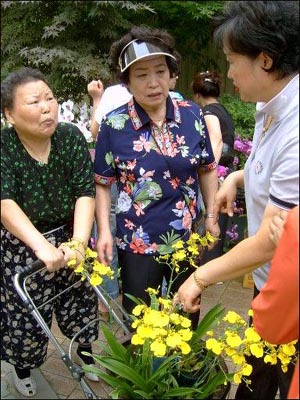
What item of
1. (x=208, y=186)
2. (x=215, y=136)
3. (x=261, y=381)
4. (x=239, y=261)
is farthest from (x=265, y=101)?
(x=215, y=136)

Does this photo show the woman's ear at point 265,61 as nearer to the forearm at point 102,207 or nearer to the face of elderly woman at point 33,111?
the face of elderly woman at point 33,111

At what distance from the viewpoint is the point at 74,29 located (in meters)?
6.16

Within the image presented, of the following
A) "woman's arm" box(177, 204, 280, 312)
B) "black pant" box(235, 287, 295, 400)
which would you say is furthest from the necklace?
"black pant" box(235, 287, 295, 400)

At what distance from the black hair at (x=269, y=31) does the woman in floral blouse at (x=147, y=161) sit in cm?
69

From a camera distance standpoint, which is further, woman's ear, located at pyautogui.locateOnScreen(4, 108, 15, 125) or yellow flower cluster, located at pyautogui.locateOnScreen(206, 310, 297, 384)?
woman's ear, located at pyautogui.locateOnScreen(4, 108, 15, 125)

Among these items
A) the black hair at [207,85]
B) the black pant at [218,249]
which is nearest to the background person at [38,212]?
the black pant at [218,249]


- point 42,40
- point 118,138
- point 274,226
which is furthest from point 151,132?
point 42,40

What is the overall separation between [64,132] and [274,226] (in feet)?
3.97

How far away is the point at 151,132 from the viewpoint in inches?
86.5

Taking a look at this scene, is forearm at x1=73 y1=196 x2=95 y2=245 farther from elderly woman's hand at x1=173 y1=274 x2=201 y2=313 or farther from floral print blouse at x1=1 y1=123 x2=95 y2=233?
elderly woman's hand at x1=173 y1=274 x2=201 y2=313

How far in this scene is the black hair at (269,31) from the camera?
144 cm

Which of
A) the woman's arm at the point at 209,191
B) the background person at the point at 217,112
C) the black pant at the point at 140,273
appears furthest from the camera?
the background person at the point at 217,112

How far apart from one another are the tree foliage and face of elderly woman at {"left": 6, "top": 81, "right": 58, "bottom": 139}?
3.62m

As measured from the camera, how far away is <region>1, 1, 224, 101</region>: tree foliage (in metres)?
5.86
